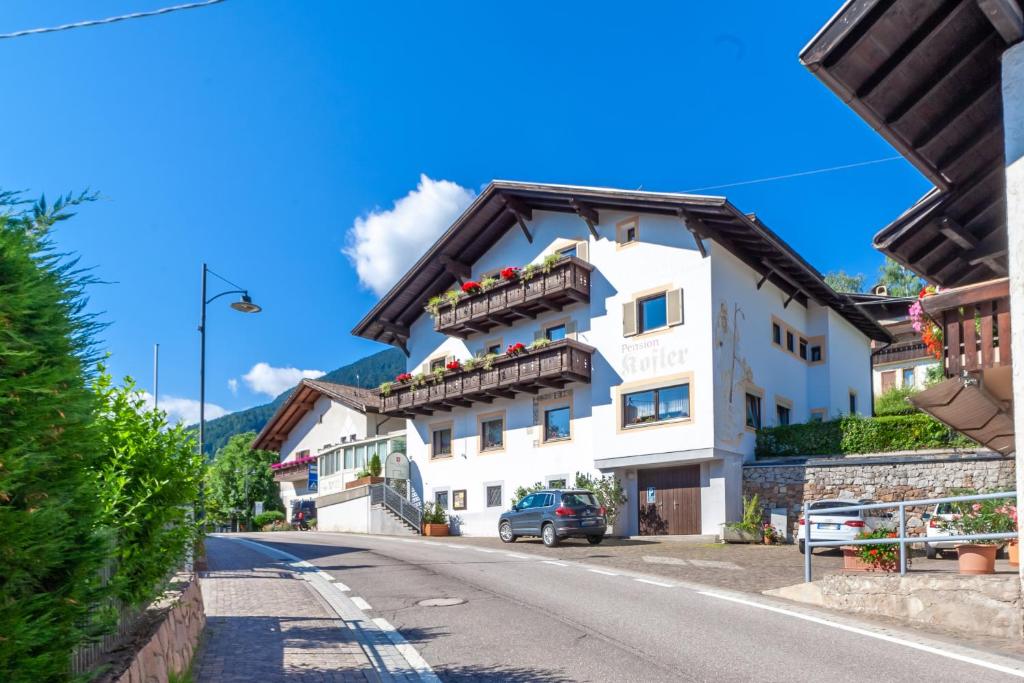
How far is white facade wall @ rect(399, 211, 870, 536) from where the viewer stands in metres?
26.8

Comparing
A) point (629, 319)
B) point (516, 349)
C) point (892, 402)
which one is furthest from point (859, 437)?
point (892, 402)

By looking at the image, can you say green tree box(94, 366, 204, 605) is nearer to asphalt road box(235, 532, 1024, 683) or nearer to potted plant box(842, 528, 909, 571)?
asphalt road box(235, 532, 1024, 683)

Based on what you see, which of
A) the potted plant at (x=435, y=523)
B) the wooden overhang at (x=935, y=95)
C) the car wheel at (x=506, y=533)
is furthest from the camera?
the potted plant at (x=435, y=523)

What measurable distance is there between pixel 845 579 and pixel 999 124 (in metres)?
6.03

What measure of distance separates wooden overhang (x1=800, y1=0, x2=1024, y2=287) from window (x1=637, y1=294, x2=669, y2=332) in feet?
52.4

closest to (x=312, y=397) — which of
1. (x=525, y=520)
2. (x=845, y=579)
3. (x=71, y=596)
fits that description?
(x=525, y=520)

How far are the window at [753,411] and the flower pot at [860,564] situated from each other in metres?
15.9

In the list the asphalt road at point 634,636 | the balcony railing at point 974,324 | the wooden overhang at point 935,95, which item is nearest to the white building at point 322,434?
the asphalt road at point 634,636

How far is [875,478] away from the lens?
24.5 m

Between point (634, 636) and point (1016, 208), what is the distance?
6.06 metres

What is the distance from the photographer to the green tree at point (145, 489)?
713 cm

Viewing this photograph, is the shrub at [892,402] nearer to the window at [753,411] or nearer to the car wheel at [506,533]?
the window at [753,411]

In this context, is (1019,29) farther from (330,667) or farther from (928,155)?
(330,667)

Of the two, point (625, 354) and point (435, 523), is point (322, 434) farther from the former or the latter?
point (625, 354)
